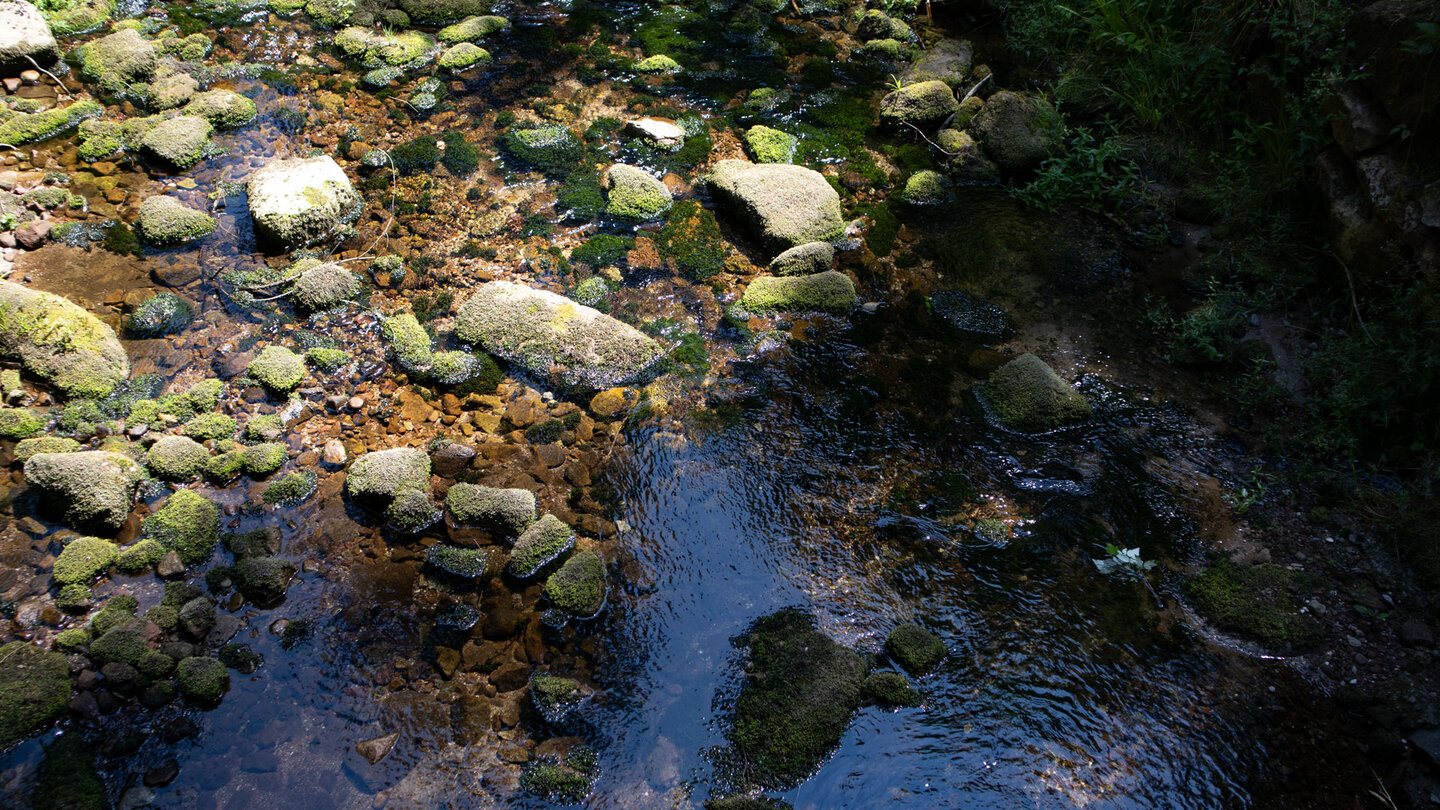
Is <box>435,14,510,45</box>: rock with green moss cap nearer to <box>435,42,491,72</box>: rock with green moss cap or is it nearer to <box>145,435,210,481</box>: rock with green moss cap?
<box>435,42,491,72</box>: rock with green moss cap

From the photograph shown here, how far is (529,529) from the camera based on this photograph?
523 cm

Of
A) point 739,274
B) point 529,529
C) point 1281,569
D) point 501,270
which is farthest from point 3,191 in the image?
point 1281,569

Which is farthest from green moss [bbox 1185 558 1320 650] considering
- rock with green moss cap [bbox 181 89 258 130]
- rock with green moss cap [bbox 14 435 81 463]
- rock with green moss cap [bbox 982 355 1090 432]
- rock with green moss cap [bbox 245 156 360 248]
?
rock with green moss cap [bbox 181 89 258 130]

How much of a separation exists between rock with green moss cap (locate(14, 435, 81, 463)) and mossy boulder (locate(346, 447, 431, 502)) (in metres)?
1.87

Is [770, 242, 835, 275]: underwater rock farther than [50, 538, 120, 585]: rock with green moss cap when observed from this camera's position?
Yes

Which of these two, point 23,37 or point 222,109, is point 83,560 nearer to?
point 222,109

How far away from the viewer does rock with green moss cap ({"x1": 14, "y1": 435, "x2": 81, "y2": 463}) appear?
5.27 metres

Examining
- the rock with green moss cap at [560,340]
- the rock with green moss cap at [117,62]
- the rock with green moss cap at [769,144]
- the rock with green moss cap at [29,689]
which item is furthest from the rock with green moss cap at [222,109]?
the rock with green moss cap at [29,689]

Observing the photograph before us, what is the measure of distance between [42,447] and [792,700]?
5.47 meters

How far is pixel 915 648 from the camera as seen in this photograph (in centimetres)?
470

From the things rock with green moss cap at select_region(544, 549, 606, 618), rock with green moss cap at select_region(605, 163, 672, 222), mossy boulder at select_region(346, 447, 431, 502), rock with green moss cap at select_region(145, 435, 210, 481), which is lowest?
rock with green moss cap at select_region(145, 435, 210, 481)

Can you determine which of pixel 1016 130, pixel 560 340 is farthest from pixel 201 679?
pixel 1016 130

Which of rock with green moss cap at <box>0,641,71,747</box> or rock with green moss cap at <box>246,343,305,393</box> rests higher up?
rock with green moss cap at <box>246,343,305,393</box>

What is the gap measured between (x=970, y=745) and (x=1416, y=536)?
11.5 feet
